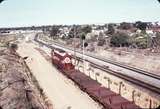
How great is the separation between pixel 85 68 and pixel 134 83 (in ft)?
53.4

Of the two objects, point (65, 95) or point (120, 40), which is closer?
point (65, 95)

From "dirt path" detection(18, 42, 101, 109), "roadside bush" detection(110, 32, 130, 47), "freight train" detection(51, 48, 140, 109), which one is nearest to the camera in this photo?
"freight train" detection(51, 48, 140, 109)

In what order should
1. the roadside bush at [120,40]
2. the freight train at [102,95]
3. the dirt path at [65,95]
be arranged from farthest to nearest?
the roadside bush at [120,40] → the dirt path at [65,95] → the freight train at [102,95]

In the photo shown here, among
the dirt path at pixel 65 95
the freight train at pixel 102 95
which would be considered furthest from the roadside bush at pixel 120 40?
the freight train at pixel 102 95

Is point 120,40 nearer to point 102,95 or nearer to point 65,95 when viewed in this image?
point 65,95

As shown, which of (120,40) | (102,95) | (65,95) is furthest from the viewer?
(120,40)

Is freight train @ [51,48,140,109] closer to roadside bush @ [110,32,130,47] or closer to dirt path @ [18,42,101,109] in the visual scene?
dirt path @ [18,42,101,109]

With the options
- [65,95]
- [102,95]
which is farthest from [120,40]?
[102,95]

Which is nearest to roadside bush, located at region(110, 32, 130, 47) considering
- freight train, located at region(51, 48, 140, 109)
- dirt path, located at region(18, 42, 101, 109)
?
dirt path, located at region(18, 42, 101, 109)

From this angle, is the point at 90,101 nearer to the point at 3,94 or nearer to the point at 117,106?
the point at 117,106

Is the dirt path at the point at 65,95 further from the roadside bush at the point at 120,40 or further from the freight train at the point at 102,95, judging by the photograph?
the roadside bush at the point at 120,40

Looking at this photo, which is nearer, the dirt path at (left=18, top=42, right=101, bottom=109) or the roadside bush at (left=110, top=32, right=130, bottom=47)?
the dirt path at (left=18, top=42, right=101, bottom=109)

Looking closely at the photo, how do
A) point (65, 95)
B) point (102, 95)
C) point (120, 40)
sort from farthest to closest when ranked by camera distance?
point (120, 40), point (65, 95), point (102, 95)

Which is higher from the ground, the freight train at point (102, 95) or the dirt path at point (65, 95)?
the freight train at point (102, 95)
